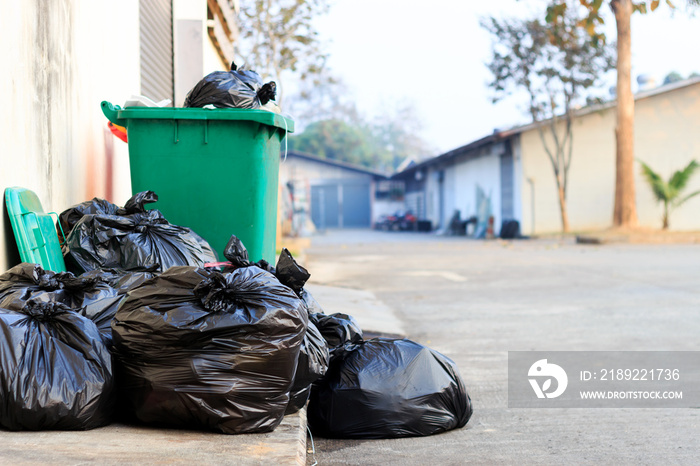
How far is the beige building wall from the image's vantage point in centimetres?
2267

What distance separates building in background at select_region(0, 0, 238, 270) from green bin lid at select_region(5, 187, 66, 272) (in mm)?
81

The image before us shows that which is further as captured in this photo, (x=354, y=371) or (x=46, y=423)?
(x=354, y=371)

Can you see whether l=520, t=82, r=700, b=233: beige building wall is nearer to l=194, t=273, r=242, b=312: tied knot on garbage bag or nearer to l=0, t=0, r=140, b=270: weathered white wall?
l=0, t=0, r=140, b=270: weathered white wall

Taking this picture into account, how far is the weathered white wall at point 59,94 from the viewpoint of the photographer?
3.30 meters

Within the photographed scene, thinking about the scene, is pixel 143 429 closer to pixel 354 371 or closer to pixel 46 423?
pixel 46 423

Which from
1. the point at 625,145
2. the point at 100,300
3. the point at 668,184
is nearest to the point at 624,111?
the point at 625,145

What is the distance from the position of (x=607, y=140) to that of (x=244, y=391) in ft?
75.0

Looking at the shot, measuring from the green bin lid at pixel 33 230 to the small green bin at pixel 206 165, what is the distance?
2.50ft

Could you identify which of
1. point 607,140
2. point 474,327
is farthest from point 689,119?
point 474,327

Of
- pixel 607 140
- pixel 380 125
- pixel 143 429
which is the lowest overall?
pixel 143 429

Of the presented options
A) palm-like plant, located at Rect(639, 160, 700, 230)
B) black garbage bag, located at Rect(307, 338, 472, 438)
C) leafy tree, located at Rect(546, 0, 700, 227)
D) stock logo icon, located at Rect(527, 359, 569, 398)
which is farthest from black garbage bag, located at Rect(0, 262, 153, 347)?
palm-like plant, located at Rect(639, 160, 700, 230)

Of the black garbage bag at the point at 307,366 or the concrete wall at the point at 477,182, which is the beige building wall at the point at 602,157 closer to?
the concrete wall at the point at 477,182

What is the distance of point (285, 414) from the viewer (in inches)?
107

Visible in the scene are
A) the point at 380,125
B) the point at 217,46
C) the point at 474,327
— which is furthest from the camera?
the point at 380,125
